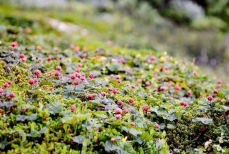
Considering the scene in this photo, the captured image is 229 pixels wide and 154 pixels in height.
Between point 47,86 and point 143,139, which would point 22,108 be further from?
point 143,139

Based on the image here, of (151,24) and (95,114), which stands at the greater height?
(151,24)

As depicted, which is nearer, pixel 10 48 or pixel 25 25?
pixel 10 48

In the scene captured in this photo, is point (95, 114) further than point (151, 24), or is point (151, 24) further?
point (151, 24)

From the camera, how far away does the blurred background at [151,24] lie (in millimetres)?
7293

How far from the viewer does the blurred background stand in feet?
23.9

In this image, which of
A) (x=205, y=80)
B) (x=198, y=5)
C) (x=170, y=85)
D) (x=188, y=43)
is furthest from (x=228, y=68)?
(x=198, y=5)

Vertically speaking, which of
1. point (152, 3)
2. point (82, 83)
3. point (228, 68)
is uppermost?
point (152, 3)

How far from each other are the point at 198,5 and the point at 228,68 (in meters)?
7.41

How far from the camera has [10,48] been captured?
334 centimetres

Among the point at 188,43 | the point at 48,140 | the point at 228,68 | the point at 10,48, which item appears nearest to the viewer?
the point at 48,140

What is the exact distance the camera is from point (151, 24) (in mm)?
9938

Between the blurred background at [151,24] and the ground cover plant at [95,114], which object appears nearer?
the ground cover plant at [95,114]

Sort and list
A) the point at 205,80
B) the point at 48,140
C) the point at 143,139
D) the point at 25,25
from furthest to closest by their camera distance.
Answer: the point at 25,25
the point at 205,80
the point at 143,139
the point at 48,140

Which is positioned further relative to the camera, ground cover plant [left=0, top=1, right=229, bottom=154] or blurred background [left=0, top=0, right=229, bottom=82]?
blurred background [left=0, top=0, right=229, bottom=82]
